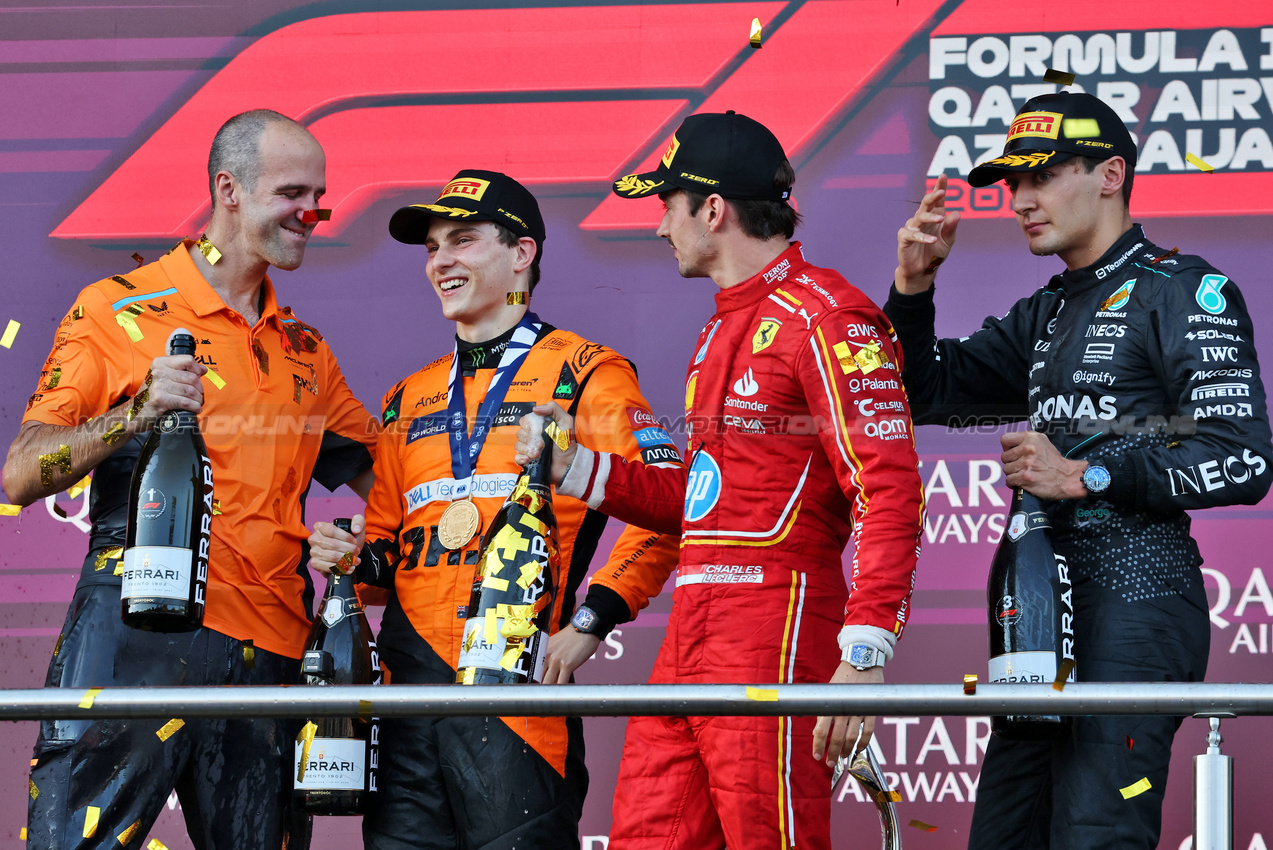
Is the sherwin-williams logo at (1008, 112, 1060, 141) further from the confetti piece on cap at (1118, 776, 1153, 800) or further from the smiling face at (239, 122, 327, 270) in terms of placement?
the smiling face at (239, 122, 327, 270)

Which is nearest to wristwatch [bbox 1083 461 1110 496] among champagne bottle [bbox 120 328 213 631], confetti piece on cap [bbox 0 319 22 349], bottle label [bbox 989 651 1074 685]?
bottle label [bbox 989 651 1074 685]

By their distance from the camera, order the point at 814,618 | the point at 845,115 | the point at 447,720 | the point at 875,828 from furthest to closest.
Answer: the point at 845,115, the point at 875,828, the point at 447,720, the point at 814,618

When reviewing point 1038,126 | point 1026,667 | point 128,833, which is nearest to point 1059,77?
point 1038,126

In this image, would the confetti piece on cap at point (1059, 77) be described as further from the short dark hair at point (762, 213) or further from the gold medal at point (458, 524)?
the gold medal at point (458, 524)

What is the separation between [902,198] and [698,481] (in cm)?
126

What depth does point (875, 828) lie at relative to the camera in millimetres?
3092

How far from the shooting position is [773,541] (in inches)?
85.7

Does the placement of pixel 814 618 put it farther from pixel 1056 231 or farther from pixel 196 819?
pixel 196 819

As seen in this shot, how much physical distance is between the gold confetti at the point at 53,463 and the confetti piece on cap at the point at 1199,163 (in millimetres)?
2215

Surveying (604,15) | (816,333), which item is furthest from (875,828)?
(604,15)

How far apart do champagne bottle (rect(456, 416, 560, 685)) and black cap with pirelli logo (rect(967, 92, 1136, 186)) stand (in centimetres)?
90

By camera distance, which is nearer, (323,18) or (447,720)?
(447,720)

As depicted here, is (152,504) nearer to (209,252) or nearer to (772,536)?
(209,252)

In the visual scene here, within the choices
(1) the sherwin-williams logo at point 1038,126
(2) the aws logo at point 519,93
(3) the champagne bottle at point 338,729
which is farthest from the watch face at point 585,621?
(2) the aws logo at point 519,93
